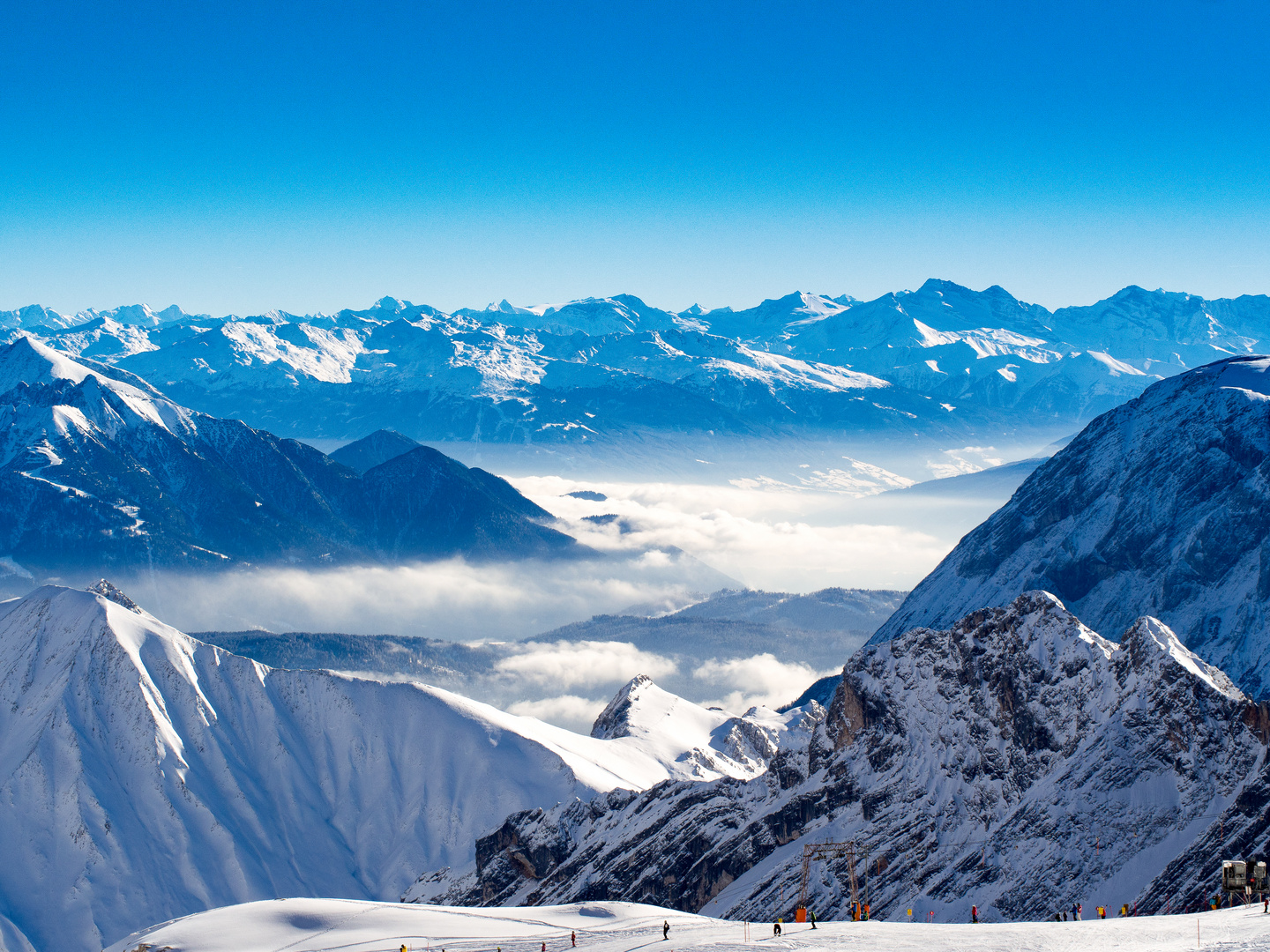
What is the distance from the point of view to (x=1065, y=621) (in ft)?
555

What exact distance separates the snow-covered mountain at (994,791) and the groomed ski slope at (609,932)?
27441 millimetres

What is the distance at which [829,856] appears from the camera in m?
165

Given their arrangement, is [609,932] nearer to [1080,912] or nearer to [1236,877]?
[1080,912]

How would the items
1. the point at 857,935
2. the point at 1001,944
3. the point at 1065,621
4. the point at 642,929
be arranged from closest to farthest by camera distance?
the point at 1001,944 → the point at 857,935 → the point at 642,929 → the point at 1065,621

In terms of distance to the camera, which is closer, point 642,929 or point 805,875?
point 642,929

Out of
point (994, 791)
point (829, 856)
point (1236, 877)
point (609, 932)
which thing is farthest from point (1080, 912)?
point (609, 932)

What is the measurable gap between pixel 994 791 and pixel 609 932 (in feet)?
192

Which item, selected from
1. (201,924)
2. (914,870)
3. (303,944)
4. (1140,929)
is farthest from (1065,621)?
(201,924)

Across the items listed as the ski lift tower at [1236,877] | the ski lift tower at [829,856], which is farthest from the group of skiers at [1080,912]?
the ski lift tower at [829,856]

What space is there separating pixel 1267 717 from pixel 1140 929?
5369 centimetres

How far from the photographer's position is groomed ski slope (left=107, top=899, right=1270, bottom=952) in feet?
311

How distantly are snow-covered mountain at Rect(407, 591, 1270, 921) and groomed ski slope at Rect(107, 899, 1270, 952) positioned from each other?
27.4 meters

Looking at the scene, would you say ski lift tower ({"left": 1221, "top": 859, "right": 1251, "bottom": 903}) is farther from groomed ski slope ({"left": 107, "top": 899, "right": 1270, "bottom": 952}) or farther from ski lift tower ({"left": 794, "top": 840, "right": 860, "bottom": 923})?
ski lift tower ({"left": 794, "top": 840, "right": 860, "bottom": 923})

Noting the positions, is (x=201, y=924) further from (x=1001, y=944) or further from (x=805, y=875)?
(x=1001, y=944)
